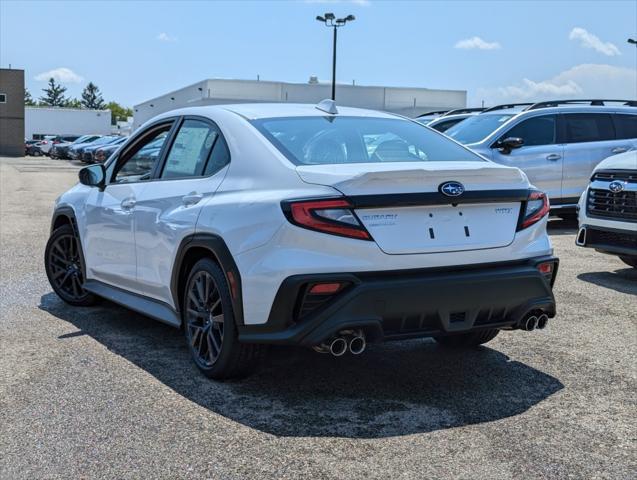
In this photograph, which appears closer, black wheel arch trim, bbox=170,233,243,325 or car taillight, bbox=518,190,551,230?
black wheel arch trim, bbox=170,233,243,325

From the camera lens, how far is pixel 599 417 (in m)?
4.30

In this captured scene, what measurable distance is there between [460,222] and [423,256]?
1.03 feet

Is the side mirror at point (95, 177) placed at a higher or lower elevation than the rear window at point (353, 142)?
lower

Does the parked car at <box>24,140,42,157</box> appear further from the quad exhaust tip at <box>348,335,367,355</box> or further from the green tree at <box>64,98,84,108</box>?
the green tree at <box>64,98,84,108</box>

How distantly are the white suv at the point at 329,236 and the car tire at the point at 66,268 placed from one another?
1479mm

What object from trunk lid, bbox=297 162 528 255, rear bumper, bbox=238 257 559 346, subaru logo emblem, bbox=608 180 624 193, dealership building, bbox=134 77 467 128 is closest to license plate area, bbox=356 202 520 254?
trunk lid, bbox=297 162 528 255

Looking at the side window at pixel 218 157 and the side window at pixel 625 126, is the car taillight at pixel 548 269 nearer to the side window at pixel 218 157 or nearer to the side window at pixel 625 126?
the side window at pixel 218 157

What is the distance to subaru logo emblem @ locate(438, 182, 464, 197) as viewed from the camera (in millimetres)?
4375

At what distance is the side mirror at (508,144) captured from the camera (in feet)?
41.2

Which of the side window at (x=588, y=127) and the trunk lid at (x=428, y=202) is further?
the side window at (x=588, y=127)

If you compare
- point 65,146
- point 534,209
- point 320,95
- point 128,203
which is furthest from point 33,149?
point 534,209

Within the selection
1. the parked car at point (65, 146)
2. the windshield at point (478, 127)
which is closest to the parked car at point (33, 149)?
the parked car at point (65, 146)

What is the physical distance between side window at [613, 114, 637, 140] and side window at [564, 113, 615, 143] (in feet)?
0.34

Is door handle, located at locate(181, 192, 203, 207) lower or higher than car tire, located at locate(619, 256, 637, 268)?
higher
